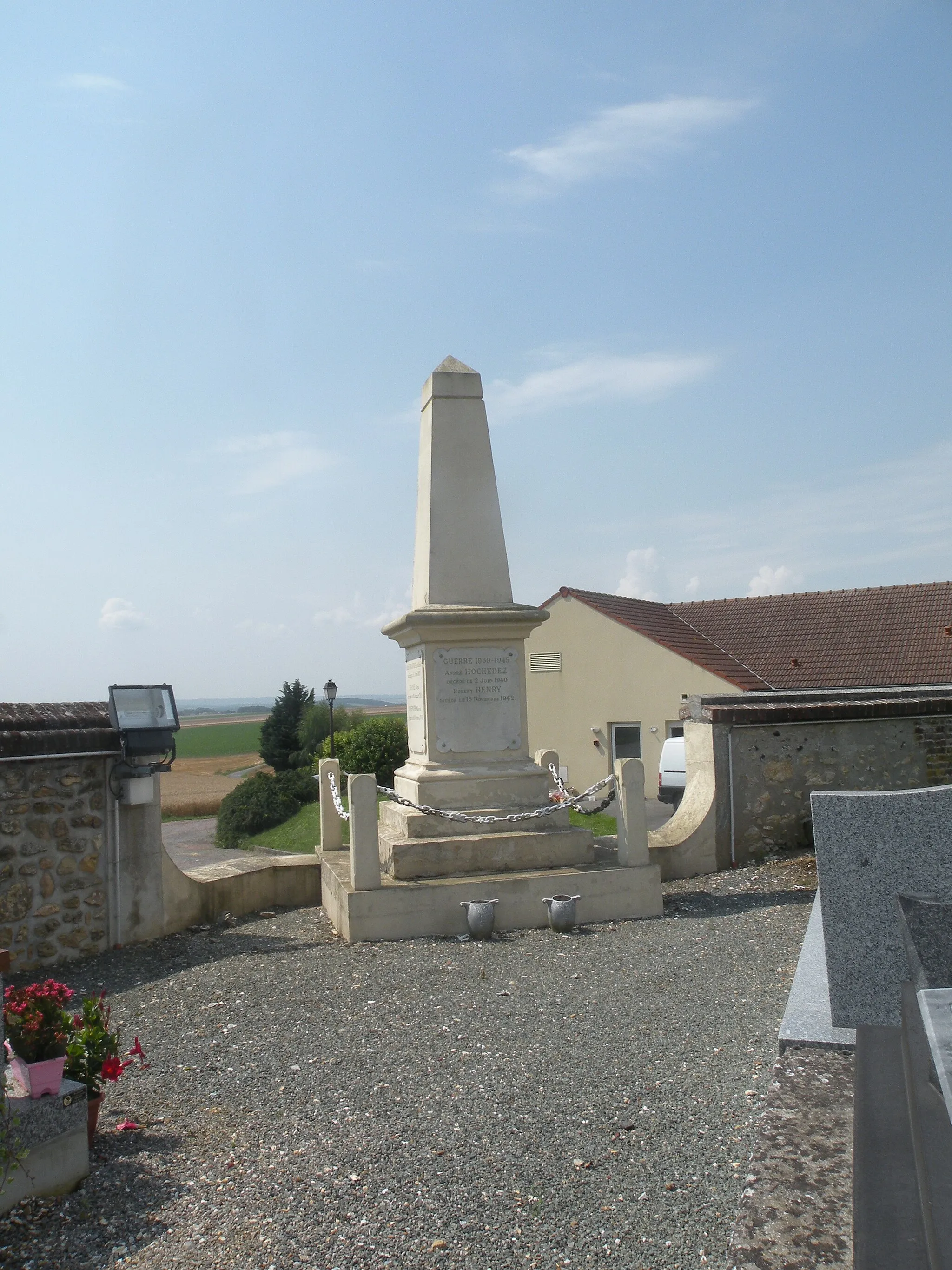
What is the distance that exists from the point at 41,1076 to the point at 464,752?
17.8 feet

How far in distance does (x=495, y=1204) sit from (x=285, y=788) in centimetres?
1830

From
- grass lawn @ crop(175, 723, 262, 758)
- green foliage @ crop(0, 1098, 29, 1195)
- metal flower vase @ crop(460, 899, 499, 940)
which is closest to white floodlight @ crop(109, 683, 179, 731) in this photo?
metal flower vase @ crop(460, 899, 499, 940)

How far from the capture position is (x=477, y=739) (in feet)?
28.7

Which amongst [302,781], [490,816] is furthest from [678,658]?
[490,816]

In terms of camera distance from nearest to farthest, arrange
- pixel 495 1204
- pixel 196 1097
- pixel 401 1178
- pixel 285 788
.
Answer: pixel 495 1204, pixel 401 1178, pixel 196 1097, pixel 285 788

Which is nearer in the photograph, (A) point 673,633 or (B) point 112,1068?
(B) point 112,1068

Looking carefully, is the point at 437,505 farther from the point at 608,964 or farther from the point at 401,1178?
the point at 401,1178

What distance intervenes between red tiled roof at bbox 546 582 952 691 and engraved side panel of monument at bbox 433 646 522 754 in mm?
16370

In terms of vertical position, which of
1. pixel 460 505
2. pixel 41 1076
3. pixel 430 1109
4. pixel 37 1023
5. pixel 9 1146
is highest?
pixel 460 505

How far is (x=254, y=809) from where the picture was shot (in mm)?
20016

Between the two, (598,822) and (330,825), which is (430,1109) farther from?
(598,822)

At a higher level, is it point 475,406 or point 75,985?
point 475,406

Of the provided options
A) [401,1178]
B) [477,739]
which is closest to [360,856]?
[477,739]

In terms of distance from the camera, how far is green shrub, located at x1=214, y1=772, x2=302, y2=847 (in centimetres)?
1995
